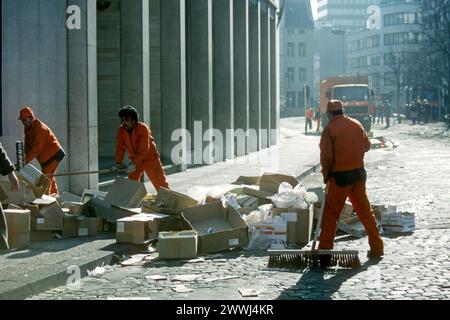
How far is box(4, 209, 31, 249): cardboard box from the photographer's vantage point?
355 inches

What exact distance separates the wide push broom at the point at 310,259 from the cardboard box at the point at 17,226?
8.90 feet

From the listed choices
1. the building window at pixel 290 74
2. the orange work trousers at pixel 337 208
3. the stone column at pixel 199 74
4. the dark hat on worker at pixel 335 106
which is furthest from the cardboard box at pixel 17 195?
the building window at pixel 290 74

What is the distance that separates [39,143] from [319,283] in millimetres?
5295

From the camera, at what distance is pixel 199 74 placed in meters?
23.9

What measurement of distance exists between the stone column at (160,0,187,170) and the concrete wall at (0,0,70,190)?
20.1ft

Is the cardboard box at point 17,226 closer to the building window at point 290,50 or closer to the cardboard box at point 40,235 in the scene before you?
the cardboard box at point 40,235

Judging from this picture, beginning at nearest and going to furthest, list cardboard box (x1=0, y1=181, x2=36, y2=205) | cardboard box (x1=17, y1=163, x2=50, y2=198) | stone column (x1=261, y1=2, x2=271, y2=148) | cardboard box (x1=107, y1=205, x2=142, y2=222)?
cardboard box (x1=0, y1=181, x2=36, y2=205) → cardboard box (x1=17, y1=163, x2=50, y2=198) → cardboard box (x1=107, y1=205, x2=142, y2=222) → stone column (x1=261, y1=2, x2=271, y2=148)

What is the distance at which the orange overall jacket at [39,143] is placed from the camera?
37.8ft

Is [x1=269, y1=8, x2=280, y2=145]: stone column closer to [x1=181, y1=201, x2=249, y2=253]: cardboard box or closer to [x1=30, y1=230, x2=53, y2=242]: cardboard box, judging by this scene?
[x1=181, y1=201, x2=249, y2=253]: cardboard box

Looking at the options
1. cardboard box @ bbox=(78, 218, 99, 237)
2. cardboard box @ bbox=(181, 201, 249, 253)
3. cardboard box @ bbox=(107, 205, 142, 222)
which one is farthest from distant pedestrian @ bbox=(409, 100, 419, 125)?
cardboard box @ bbox=(78, 218, 99, 237)

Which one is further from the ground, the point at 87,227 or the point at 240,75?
the point at 240,75

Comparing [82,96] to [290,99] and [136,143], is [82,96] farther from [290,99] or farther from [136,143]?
[290,99]

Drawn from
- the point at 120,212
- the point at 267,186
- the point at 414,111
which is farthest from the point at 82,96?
the point at 414,111

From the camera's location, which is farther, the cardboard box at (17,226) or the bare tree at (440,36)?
the bare tree at (440,36)
